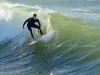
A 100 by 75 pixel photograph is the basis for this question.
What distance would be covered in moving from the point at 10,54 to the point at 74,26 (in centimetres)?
365

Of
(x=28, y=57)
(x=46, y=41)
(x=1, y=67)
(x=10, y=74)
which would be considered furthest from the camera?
(x=46, y=41)

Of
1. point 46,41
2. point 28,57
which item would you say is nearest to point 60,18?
point 46,41

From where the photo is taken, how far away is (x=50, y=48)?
16.2 m

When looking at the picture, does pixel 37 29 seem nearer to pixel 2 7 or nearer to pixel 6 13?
pixel 6 13

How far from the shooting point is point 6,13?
22672mm

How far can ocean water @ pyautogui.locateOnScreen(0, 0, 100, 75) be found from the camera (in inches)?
526

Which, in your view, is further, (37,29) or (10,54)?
(37,29)

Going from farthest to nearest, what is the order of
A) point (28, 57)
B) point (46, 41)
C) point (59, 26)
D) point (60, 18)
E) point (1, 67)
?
point (60, 18), point (59, 26), point (46, 41), point (28, 57), point (1, 67)

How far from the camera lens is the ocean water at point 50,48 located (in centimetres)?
1337

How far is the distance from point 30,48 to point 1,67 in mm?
2757

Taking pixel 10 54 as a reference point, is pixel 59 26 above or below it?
above

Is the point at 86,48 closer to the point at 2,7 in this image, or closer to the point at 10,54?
the point at 10,54

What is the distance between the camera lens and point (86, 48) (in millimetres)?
14469

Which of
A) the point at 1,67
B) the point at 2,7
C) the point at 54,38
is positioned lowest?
the point at 1,67
